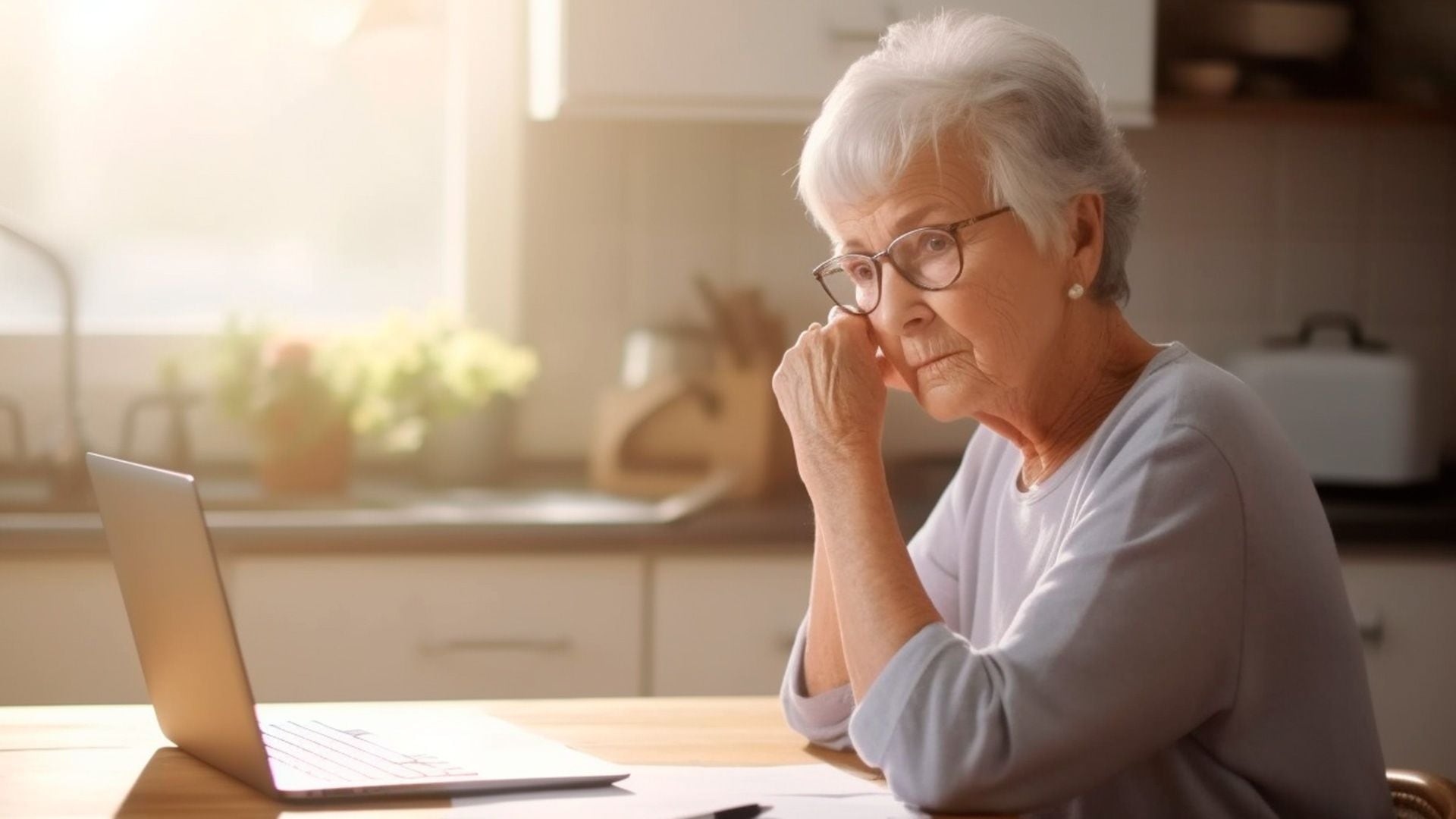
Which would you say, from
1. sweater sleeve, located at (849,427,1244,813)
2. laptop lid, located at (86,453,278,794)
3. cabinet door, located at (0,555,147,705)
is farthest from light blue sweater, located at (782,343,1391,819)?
cabinet door, located at (0,555,147,705)

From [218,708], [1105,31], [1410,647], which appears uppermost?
[1105,31]

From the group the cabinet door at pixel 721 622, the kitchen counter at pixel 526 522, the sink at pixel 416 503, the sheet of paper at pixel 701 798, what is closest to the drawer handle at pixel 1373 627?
the kitchen counter at pixel 526 522

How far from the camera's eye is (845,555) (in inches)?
48.7

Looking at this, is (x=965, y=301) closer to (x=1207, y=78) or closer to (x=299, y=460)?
(x=299, y=460)

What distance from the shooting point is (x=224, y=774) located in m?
1.20

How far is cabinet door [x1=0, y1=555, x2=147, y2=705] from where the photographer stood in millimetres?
2279

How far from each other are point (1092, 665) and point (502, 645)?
136cm

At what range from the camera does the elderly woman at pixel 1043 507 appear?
3.70 feet

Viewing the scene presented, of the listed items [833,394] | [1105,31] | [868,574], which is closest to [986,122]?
[833,394]

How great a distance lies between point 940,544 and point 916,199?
0.41 m

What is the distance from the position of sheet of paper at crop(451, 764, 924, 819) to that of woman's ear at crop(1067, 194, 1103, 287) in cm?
46

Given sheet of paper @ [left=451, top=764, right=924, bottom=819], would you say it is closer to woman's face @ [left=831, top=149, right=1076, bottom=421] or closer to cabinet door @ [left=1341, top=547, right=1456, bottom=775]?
woman's face @ [left=831, top=149, right=1076, bottom=421]

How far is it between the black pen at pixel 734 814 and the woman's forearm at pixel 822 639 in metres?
0.28

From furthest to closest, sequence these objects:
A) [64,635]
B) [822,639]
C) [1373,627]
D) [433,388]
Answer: [433,388]
[1373,627]
[64,635]
[822,639]
